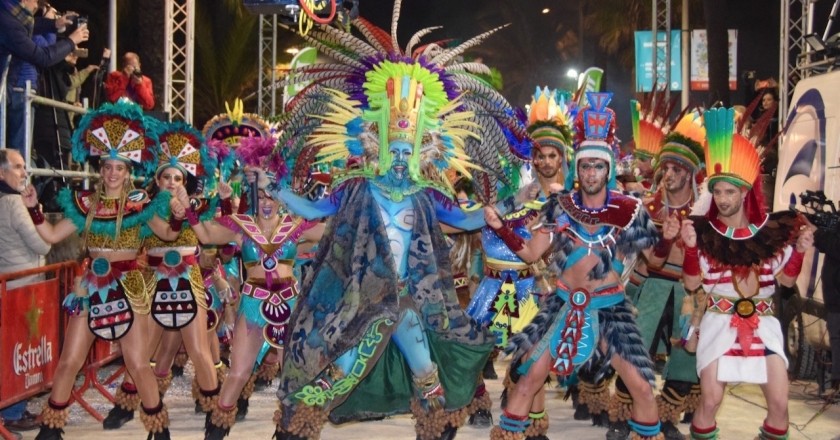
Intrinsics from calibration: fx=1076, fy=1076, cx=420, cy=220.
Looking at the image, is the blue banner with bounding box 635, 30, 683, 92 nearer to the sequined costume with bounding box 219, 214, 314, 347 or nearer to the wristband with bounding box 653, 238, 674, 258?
the sequined costume with bounding box 219, 214, 314, 347

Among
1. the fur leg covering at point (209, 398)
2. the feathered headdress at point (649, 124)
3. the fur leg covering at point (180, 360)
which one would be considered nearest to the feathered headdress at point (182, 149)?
the fur leg covering at point (209, 398)

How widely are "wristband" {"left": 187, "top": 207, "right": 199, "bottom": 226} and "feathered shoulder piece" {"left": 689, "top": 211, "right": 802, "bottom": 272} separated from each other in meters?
3.24

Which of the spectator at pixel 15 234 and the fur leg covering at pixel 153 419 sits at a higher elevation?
the spectator at pixel 15 234

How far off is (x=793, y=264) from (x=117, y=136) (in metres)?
4.37

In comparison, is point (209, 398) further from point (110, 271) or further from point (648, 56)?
point (648, 56)

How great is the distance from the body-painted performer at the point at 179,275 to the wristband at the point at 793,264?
3.72 m

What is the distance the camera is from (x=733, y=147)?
661cm

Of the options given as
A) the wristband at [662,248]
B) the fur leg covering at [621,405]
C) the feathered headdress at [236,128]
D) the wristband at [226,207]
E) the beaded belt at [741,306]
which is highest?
the feathered headdress at [236,128]

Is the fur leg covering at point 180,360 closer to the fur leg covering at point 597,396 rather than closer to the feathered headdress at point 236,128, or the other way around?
the feathered headdress at point 236,128

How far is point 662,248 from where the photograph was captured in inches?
266

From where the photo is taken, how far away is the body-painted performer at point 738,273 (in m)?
6.35

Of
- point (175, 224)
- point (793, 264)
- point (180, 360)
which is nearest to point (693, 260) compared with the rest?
point (793, 264)

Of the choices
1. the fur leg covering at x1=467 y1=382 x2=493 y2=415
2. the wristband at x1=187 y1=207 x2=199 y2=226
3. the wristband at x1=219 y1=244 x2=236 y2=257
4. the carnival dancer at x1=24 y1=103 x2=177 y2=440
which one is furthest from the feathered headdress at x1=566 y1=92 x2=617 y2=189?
the wristband at x1=219 y1=244 x2=236 y2=257

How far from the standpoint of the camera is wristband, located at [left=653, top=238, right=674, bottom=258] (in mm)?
6718
